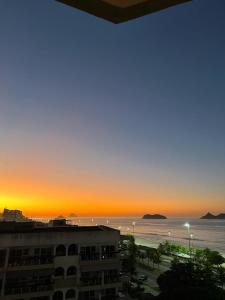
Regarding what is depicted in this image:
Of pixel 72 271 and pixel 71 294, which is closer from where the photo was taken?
pixel 71 294

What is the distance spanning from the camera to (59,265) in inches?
1596

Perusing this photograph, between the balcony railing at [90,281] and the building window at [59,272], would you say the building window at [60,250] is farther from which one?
the balcony railing at [90,281]

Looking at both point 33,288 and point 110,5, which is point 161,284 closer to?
point 33,288

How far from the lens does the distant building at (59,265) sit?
37.7m

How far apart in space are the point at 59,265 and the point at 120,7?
3998 cm

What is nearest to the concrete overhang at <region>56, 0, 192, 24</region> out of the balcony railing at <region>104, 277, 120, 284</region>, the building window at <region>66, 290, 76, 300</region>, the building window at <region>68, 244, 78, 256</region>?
the building window at <region>68, 244, 78, 256</region>

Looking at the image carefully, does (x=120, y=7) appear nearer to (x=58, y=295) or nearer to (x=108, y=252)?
(x=58, y=295)

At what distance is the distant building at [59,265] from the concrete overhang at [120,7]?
37.0 m

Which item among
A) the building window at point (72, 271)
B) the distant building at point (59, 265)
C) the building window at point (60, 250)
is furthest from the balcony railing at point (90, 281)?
the building window at point (60, 250)

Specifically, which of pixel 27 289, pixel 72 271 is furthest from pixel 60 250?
pixel 27 289

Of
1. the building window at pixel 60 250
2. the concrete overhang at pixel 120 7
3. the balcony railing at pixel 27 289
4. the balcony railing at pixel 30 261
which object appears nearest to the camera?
the concrete overhang at pixel 120 7

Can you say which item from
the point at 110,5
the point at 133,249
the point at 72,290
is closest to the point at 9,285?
the point at 72,290

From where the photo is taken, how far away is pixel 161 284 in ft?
161

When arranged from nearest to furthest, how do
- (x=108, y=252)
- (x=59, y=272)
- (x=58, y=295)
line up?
(x=58, y=295) → (x=59, y=272) → (x=108, y=252)
